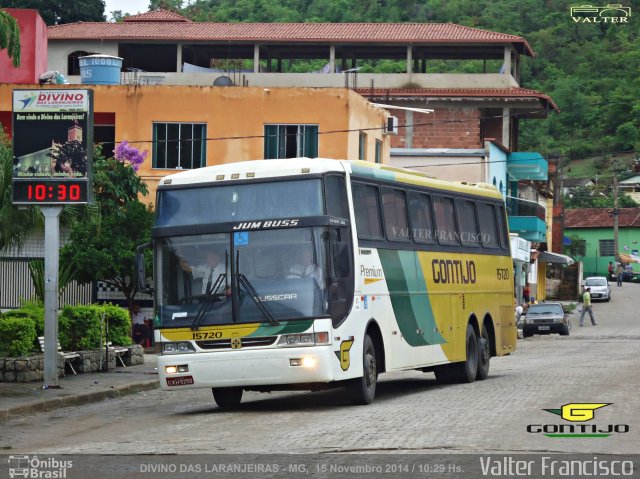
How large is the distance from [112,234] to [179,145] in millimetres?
8546

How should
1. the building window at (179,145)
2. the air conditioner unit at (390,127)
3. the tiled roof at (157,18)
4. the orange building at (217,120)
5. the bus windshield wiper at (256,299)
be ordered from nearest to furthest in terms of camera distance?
the bus windshield wiper at (256,299)
the orange building at (217,120)
the building window at (179,145)
the air conditioner unit at (390,127)
the tiled roof at (157,18)

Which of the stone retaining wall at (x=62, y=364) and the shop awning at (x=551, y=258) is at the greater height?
the shop awning at (x=551, y=258)

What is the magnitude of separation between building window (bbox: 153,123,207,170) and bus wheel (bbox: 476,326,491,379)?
72.7 ft

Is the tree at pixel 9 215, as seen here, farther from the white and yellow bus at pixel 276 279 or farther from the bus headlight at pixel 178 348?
the bus headlight at pixel 178 348

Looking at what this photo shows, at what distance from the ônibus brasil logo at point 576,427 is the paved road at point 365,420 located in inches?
6.0

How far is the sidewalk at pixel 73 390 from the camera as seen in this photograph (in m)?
19.1

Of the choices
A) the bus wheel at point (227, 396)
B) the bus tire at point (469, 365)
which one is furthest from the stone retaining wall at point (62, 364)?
the bus tire at point (469, 365)

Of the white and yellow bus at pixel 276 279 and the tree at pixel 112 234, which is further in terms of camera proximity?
the tree at pixel 112 234

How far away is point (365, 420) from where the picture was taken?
15.7 metres

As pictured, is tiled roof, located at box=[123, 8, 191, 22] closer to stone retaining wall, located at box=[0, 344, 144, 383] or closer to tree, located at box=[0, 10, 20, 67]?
stone retaining wall, located at box=[0, 344, 144, 383]

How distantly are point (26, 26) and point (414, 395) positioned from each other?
31.8m

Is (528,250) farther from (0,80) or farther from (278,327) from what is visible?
(278,327)

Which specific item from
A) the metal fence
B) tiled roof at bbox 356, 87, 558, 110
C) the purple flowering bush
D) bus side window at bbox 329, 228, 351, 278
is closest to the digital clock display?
bus side window at bbox 329, 228, 351, 278

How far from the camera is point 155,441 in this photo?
558 inches
